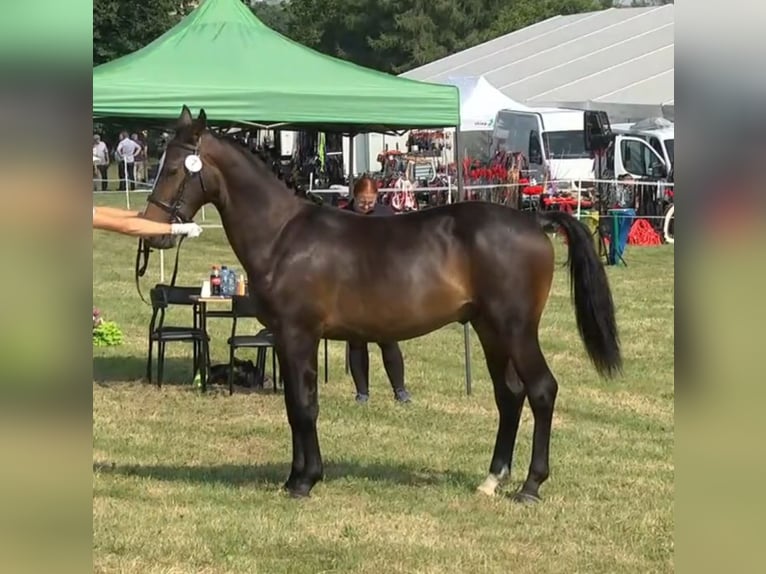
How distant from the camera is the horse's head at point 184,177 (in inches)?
255

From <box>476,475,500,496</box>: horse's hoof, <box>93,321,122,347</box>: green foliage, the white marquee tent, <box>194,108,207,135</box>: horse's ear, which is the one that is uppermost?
the white marquee tent

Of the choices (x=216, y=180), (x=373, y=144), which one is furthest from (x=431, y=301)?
(x=373, y=144)

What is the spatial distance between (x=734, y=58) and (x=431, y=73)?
1583 inches

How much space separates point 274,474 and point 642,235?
603 inches

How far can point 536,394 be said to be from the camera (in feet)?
21.4

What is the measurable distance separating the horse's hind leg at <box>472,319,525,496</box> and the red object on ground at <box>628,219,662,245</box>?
48.6ft

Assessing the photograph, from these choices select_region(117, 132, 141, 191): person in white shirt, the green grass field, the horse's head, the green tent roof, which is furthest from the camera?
select_region(117, 132, 141, 191): person in white shirt

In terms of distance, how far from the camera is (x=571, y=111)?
27734 millimetres

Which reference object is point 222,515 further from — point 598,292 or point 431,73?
point 431,73

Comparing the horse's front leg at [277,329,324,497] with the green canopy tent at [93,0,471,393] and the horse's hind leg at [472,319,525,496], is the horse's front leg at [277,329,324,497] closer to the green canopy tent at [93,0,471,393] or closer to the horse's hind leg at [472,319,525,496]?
the horse's hind leg at [472,319,525,496]

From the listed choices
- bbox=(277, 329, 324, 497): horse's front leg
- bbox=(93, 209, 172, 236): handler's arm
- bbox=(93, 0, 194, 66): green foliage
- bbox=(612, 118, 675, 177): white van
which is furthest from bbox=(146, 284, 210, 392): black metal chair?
bbox=(93, 0, 194, 66): green foliage

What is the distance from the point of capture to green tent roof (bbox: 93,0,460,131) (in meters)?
9.07

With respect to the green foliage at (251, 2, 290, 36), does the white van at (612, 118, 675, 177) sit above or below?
below

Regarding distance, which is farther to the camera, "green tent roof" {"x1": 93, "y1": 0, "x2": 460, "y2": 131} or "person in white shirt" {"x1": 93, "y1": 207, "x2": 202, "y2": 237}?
"green tent roof" {"x1": 93, "y1": 0, "x2": 460, "y2": 131}
